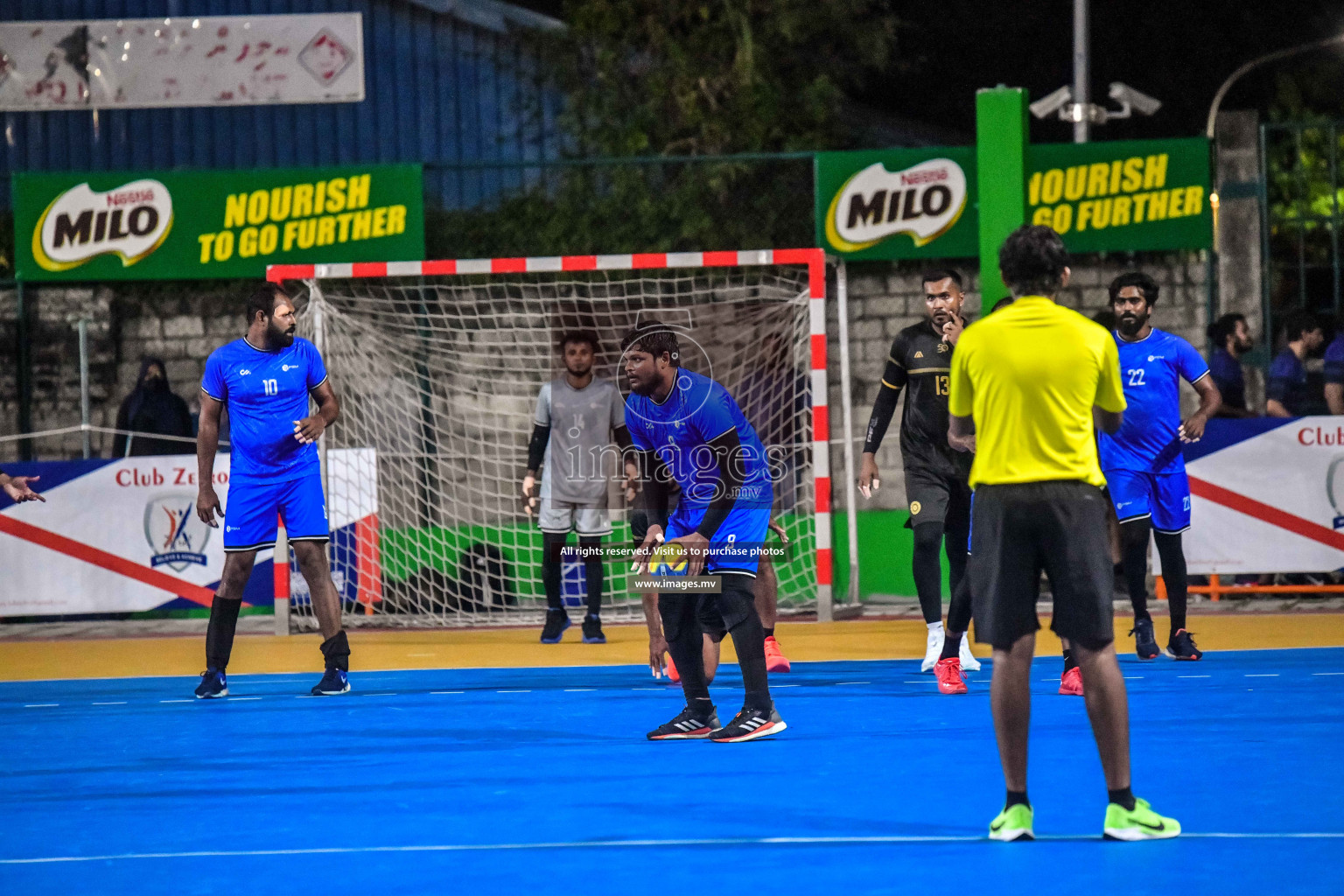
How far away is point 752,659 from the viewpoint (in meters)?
7.30

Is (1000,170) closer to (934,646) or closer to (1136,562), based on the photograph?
(1136,562)

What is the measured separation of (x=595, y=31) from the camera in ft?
62.1

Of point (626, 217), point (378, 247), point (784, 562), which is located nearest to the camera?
point (784, 562)

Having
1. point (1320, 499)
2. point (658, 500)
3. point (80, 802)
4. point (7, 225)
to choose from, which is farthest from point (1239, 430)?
point (7, 225)

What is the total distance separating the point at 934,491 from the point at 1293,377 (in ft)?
18.4

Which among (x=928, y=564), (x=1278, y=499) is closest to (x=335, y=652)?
(x=928, y=564)

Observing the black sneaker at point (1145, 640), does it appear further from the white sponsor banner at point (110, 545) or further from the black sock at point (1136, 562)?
the white sponsor banner at point (110, 545)

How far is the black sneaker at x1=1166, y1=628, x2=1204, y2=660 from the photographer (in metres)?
9.66

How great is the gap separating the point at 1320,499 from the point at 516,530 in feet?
20.0

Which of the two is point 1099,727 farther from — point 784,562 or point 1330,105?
point 1330,105

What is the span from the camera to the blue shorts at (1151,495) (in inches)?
374

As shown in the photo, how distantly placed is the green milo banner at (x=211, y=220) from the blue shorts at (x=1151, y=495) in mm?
7161

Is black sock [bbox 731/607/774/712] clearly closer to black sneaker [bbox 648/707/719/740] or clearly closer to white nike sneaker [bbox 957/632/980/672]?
black sneaker [bbox 648/707/719/740]

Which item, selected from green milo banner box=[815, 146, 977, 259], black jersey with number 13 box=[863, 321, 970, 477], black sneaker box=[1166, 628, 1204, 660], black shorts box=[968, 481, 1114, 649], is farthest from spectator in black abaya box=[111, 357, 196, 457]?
black shorts box=[968, 481, 1114, 649]
